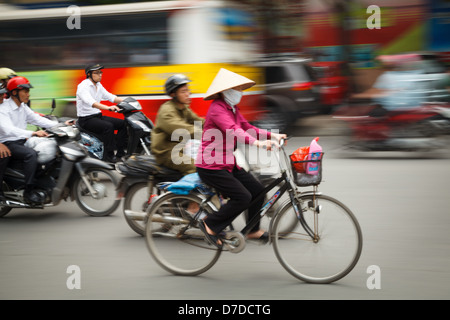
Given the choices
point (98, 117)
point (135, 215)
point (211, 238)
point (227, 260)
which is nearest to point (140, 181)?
point (135, 215)

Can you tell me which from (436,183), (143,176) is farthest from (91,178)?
(436,183)

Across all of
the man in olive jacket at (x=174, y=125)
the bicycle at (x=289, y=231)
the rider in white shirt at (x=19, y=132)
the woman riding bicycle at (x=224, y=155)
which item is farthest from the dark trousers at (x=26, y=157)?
the woman riding bicycle at (x=224, y=155)

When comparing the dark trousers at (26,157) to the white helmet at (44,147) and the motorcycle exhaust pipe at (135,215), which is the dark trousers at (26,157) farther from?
the motorcycle exhaust pipe at (135,215)

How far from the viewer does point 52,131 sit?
672 centimetres

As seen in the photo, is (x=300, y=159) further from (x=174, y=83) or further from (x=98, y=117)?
(x=98, y=117)

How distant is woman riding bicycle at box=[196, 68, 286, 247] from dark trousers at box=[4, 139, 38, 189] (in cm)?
273

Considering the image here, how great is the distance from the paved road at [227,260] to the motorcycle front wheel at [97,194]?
127mm

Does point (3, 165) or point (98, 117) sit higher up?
point (98, 117)

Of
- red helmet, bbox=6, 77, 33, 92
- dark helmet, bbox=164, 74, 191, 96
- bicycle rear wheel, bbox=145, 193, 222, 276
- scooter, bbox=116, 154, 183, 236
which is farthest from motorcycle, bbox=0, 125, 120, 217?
bicycle rear wheel, bbox=145, 193, 222, 276

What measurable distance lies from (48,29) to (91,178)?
5523 millimetres

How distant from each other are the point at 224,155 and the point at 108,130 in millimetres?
4240

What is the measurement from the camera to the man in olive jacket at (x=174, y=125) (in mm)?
5453

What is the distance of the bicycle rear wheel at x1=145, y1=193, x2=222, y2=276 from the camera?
466 centimetres

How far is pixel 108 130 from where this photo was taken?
27.6ft
